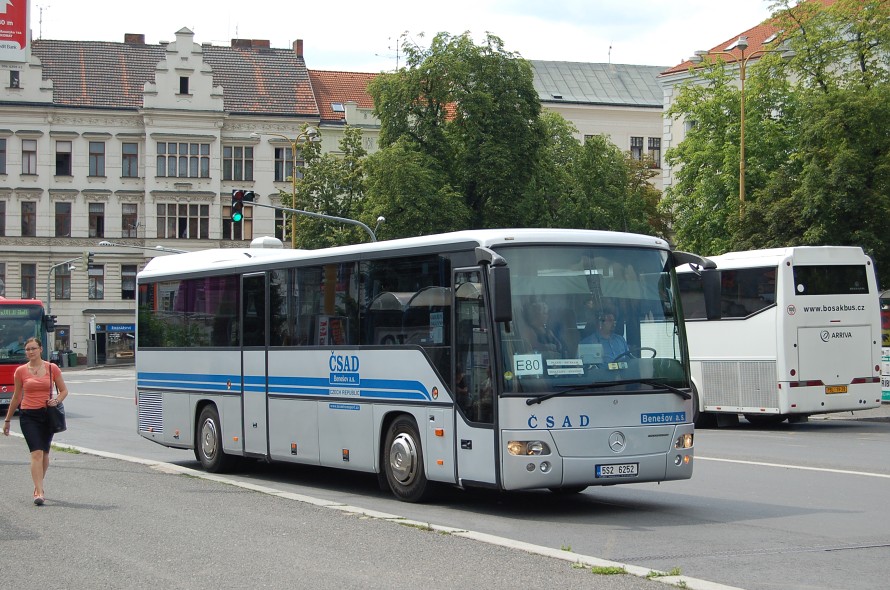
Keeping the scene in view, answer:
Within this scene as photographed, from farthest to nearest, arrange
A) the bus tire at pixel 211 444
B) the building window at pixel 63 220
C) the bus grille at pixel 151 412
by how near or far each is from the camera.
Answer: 1. the building window at pixel 63 220
2. the bus grille at pixel 151 412
3. the bus tire at pixel 211 444

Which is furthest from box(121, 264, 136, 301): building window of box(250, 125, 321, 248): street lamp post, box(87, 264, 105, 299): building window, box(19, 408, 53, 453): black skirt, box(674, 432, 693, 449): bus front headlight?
box(674, 432, 693, 449): bus front headlight

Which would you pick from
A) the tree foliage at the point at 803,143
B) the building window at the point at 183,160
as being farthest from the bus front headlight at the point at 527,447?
the building window at the point at 183,160

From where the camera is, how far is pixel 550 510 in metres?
12.9

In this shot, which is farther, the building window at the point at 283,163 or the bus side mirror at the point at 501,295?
the building window at the point at 283,163

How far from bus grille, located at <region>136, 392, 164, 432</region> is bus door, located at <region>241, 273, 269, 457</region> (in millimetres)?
2852

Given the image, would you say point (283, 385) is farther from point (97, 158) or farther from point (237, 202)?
point (97, 158)

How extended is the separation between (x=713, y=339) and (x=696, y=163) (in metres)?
33.9

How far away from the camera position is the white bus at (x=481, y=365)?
11977 mm

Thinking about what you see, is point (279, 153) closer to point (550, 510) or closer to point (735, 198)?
point (735, 198)

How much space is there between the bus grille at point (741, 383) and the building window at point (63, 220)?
58994mm

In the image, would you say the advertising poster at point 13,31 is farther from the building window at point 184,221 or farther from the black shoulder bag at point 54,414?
the building window at point 184,221

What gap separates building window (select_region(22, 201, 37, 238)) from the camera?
76.6m

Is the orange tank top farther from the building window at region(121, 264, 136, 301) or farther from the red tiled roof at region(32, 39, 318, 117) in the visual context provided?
the red tiled roof at region(32, 39, 318, 117)

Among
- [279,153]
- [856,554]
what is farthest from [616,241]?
[279,153]
